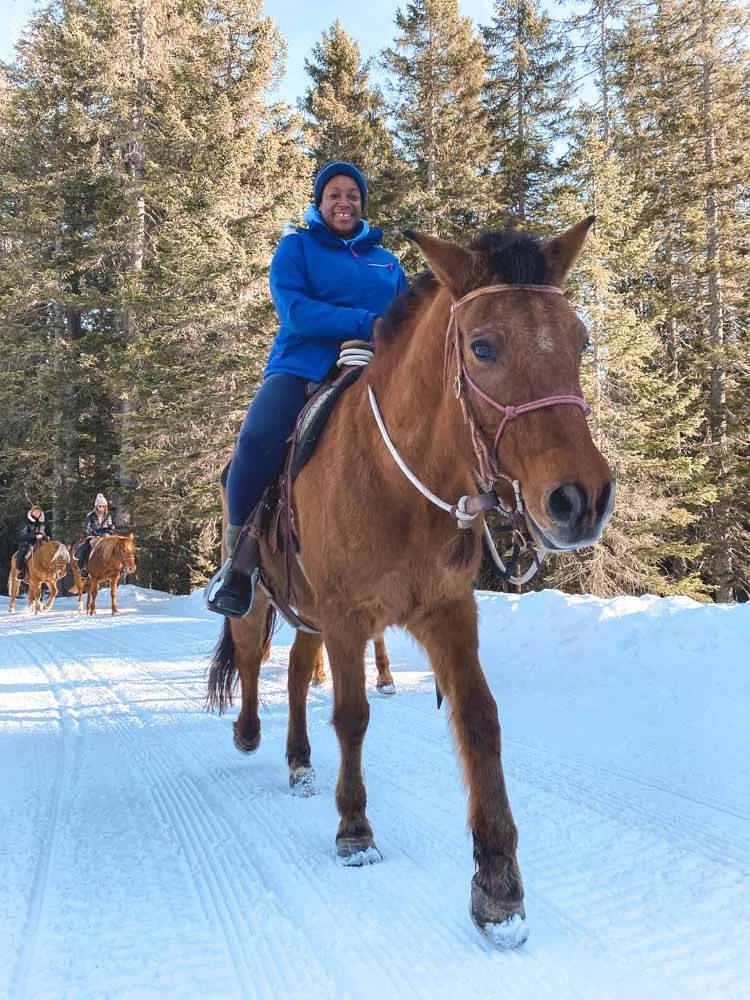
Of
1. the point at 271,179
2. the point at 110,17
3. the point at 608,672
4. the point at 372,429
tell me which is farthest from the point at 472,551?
the point at 110,17

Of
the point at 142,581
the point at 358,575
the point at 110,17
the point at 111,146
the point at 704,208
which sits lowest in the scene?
the point at 142,581

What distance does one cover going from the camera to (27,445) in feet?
84.0

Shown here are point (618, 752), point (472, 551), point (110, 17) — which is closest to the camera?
point (472, 551)

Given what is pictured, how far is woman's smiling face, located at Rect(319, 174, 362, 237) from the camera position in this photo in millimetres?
3875

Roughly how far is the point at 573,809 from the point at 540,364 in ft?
7.87

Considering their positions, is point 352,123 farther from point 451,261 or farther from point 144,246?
point 451,261

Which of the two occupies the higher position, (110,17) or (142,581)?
(110,17)

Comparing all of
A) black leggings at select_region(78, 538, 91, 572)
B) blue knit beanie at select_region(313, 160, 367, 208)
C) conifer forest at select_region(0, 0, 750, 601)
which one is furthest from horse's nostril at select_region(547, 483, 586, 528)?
black leggings at select_region(78, 538, 91, 572)

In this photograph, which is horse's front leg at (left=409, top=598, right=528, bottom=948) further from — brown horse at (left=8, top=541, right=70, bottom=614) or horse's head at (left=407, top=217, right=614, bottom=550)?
brown horse at (left=8, top=541, right=70, bottom=614)

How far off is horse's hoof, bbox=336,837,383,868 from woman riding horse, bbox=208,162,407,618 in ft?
6.18

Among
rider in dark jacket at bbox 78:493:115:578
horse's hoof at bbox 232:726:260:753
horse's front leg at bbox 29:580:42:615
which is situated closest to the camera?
horse's hoof at bbox 232:726:260:753

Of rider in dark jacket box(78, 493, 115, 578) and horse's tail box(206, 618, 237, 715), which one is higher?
rider in dark jacket box(78, 493, 115, 578)

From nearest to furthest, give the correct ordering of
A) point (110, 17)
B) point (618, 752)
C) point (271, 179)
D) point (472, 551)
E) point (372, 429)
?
point (472, 551)
point (372, 429)
point (618, 752)
point (271, 179)
point (110, 17)

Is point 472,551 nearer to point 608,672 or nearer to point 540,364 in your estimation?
point 540,364
